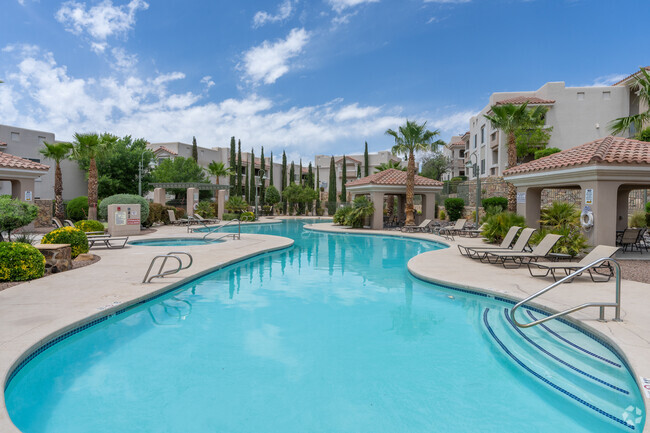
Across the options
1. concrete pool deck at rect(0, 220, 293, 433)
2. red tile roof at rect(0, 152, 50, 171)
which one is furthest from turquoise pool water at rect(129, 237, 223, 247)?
red tile roof at rect(0, 152, 50, 171)

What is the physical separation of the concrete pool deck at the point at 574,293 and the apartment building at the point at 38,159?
35.8 m

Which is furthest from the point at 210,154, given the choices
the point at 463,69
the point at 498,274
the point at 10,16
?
the point at 498,274

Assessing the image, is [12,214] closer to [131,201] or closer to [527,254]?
[131,201]

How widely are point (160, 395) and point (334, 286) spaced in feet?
20.3

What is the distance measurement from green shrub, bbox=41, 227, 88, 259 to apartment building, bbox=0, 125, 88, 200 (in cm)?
2622

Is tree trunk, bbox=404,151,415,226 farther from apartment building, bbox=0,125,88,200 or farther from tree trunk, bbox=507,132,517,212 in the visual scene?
apartment building, bbox=0,125,88,200

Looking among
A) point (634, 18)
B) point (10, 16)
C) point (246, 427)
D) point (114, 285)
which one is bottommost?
point (246, 427)

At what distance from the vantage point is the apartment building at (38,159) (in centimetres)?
3269

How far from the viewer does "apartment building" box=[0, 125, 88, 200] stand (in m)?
32.7

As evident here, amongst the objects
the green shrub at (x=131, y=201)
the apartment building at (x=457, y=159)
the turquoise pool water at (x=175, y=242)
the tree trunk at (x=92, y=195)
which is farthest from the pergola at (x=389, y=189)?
the apartment building at (x=457, y=159)

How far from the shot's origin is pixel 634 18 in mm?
18062

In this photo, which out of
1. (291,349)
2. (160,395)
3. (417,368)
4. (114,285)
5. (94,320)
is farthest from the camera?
(114,285)

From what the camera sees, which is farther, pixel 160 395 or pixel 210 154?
pixel 210 154

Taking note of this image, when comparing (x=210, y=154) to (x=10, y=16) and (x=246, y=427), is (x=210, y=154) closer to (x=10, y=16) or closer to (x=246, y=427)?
(x=10, y=16)
